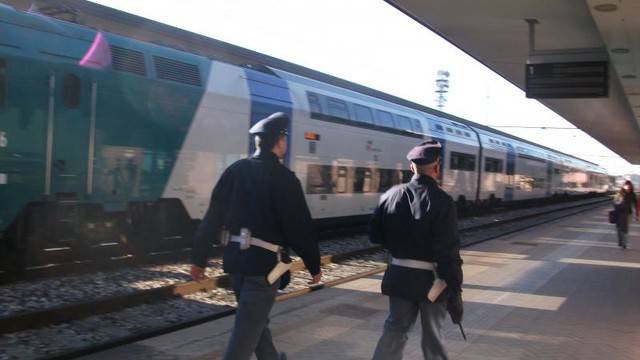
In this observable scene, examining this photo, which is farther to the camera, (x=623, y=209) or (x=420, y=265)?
(x=623, y=209)

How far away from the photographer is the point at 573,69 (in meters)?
11.9

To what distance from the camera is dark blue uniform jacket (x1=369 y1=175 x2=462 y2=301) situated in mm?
3463

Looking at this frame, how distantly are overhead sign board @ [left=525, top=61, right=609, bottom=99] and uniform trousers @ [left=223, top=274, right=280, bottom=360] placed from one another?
9.87m

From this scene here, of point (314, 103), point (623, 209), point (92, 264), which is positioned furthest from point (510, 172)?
point (92, 264)

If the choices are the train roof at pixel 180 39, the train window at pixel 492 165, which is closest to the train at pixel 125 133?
the train roof at pixel 180 39

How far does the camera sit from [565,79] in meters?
11.8

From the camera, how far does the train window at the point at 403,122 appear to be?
1620 cm

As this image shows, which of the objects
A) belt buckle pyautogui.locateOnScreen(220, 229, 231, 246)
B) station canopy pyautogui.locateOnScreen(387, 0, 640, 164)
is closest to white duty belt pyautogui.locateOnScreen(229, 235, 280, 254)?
belt buckle pyautogui.locateOnScreen(220, 229, 231, 246)

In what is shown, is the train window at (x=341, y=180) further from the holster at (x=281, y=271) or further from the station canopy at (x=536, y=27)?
the holster at (x=281, y=271)

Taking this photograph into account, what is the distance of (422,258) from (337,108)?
1003 centimetres

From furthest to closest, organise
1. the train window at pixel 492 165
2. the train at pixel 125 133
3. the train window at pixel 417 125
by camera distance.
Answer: the train window at pixel 492 165 → the train window at pixel 417 125 → the train at pixel 125 133

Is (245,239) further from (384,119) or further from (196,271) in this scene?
(384,119)

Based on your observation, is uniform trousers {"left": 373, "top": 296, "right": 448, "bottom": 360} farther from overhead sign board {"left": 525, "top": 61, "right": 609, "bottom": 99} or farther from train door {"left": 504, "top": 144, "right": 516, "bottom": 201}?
train door {"left": 504, "top": 144, "right": 516, "bottom": 201}

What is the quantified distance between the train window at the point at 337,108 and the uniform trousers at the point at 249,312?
9.84 m
